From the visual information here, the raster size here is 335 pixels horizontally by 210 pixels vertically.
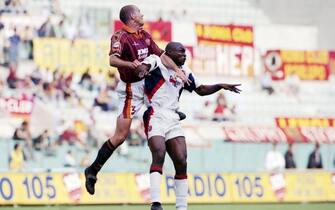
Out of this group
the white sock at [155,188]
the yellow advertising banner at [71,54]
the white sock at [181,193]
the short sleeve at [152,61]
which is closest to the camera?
the white sock at [155,188]

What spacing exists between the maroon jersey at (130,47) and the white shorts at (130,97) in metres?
0.09

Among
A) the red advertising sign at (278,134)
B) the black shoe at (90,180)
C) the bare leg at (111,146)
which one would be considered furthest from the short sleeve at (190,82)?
the red advertising sign at (278,134)

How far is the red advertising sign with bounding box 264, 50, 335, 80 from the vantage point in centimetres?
3531

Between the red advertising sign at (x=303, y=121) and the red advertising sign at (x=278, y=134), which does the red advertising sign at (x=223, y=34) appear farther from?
the red advertising sign at (x=278, y=134)

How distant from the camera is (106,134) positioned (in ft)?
84.5

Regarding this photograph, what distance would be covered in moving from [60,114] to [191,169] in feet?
17.0

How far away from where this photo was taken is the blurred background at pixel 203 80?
77.2 ft

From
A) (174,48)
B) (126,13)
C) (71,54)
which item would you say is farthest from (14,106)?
(174,48)

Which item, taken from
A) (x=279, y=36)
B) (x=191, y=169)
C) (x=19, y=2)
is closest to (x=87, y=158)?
(x=191, y=169)

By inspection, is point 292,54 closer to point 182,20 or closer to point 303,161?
point 182,20

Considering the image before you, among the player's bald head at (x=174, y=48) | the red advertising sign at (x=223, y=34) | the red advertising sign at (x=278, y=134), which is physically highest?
the red advertising sign at (x=223, y=34)

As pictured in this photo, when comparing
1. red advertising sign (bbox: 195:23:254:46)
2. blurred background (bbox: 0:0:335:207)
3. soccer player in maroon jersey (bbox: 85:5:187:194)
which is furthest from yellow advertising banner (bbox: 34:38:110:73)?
soccer player in maroon jersey (bbox: 85:5:187:194)

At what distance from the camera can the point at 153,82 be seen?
12.1 metres

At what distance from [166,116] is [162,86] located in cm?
35
